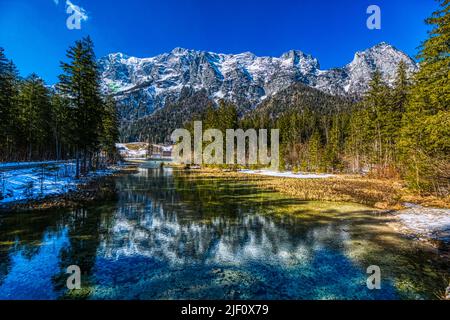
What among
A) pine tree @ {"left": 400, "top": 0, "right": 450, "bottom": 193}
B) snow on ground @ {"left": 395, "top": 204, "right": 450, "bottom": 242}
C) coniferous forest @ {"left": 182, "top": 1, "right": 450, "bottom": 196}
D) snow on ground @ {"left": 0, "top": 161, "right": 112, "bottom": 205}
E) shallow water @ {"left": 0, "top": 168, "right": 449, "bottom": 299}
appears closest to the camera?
shallow water @ {"left": 0, "top": 168, "right": 449, "bottom": 299}

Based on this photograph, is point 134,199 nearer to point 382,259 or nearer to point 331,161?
point 382,259

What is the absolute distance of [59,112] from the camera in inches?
1686

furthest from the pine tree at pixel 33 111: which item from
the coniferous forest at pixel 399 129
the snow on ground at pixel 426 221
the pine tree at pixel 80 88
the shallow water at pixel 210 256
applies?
the snow on ground at pixel 426 221

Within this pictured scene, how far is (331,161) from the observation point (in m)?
56.8

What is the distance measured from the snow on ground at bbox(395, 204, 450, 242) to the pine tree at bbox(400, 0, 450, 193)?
274 cm

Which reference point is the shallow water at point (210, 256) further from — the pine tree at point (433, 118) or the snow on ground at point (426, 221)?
the pine tree at point (433, 118)

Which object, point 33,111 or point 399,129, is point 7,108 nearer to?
point 33,111

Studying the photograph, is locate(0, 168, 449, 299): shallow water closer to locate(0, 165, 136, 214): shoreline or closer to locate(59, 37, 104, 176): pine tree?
locate(0, 165, 136, 214): shoreline

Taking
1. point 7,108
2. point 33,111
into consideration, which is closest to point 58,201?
point 7,108

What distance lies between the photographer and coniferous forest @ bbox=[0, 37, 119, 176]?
3025 cm

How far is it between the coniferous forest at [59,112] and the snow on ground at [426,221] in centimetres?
3547

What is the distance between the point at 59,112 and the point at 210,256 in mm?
45780

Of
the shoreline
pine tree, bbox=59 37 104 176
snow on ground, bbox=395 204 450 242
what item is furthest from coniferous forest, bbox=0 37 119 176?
snow on ground, bbox=395 204 450 242
